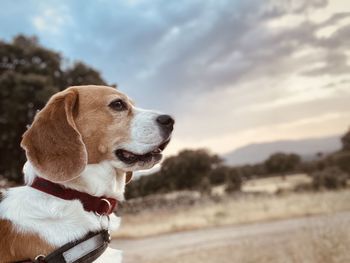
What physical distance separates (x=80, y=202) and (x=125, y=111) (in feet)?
2.80

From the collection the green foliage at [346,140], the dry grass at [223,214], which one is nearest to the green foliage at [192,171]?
the dry grass at [223,214]

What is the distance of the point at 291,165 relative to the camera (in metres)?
44.3

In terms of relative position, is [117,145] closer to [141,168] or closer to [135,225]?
[141,168]

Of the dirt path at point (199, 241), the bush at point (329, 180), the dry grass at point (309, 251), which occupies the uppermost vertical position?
the bush at point (329, 180)

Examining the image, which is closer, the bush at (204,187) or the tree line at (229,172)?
the tree line at (229,172)

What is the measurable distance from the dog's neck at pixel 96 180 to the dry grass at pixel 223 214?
14.6 m

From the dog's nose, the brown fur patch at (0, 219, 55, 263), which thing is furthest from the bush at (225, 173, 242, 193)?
the brown fur patch at (0, 219, 55, 263)

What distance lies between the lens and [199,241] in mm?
16094

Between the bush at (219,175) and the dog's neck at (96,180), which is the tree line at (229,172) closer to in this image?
the bush at (219,175)

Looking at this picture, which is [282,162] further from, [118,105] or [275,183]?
[118,105]

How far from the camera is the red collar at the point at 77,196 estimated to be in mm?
3668

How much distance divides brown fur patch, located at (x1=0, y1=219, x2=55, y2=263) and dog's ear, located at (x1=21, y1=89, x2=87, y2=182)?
1.26 ft

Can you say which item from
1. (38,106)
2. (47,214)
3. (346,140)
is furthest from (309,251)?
(346,140)

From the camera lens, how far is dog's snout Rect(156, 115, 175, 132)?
13.9 ft
